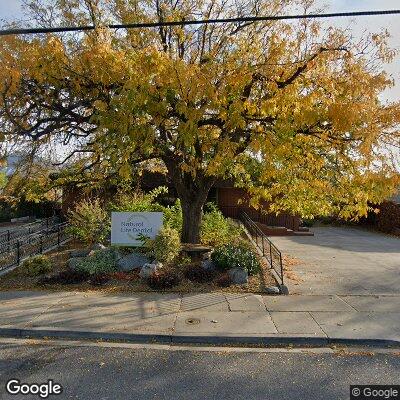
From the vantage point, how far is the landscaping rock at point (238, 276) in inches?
301

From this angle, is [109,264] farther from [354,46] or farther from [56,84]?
[354,46]

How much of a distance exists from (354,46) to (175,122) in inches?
163

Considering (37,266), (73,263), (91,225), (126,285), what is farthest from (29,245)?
(126,285)

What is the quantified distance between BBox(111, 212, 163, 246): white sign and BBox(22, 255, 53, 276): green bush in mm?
1607

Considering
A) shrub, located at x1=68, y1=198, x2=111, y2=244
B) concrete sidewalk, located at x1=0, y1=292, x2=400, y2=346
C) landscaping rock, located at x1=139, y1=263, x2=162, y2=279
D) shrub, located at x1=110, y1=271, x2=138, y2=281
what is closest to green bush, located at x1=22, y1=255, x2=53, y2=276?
concrete sidewalk, located at x1=0, y1=292, x2=400, y2=346

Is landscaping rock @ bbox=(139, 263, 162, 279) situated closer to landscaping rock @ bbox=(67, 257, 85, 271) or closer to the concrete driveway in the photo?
landscaping rock @ bbox=(67, 257, 85, 271)

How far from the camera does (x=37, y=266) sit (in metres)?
8.12

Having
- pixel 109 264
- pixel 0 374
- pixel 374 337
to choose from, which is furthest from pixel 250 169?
pixel 0 374

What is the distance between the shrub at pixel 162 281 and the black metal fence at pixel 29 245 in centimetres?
390

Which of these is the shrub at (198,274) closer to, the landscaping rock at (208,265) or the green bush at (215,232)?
the landscaping rock at (208,265)

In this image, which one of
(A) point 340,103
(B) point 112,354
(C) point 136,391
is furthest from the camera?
(A) point 340,103

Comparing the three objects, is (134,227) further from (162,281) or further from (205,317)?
(205,317)

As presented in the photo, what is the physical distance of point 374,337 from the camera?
5.01 meters

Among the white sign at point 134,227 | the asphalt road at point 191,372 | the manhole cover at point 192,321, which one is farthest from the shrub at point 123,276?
the asphalt road at point 191,372
